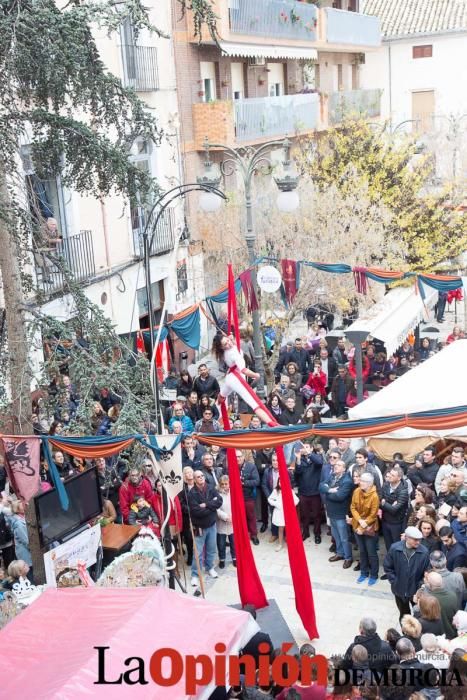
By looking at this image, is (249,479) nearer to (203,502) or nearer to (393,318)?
(203,502)

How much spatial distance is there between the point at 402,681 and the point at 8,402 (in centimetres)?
617

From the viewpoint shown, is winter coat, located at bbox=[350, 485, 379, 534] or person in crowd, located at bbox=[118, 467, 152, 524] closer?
winter coat, located at bbox=[350, 485, 379, 534]

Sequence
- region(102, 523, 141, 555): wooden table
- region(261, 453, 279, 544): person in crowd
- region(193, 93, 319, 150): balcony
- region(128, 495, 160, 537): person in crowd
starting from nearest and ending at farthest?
region(102, 523, 141, 555): wooden table → region(128, 495, 160, 537): person in crowd → region(261, 453, 279, 544): person in crowd → region(193, 93, 319, 150): balcony

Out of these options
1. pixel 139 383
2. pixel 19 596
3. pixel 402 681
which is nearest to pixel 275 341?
pixel 139 383

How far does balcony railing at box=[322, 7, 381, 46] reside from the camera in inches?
1247

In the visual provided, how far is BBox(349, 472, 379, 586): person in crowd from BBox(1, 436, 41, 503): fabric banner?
4.02m

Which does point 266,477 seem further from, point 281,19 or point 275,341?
point 281,19

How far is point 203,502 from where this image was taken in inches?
460

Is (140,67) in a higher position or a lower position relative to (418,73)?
lower

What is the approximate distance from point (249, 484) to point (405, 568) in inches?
126

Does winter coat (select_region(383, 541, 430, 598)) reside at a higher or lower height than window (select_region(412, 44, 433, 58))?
lower

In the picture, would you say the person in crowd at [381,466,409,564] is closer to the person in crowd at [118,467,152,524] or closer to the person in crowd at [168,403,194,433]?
the person in crowd at [118,467,152,524]

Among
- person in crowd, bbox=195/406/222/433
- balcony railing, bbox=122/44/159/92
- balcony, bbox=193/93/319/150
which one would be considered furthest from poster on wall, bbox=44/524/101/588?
balcony, bbox=193/93/319/150

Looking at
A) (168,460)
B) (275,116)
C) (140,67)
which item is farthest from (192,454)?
(275,116)
